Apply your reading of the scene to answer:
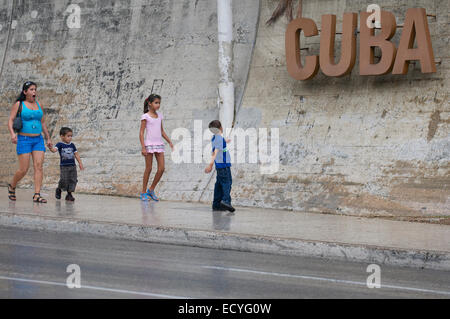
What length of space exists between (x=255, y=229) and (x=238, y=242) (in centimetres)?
76

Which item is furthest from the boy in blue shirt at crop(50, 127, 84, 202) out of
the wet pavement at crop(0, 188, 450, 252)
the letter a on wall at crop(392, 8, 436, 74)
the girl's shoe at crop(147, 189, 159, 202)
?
the letter a on wall at crop(392, 8, 436, 74)

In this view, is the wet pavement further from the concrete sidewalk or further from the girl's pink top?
the girl's pink top

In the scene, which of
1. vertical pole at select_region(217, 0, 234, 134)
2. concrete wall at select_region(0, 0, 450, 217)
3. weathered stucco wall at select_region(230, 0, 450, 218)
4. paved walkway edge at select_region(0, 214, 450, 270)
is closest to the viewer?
paved walkway edge at select_region(0, 214, 450, 270)

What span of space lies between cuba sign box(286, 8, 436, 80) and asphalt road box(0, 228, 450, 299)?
17.5 ft

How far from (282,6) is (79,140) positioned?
5.02 metres

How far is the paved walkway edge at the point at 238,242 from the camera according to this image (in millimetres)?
9641

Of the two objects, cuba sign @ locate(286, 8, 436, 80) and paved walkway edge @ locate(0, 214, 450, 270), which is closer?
paved walkway edge @ locate(0, 214, 450, 270)

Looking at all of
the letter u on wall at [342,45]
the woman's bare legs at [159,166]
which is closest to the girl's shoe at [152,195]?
the woman's bare legs at [159,166]

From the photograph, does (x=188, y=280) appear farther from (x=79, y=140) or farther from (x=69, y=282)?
(x=79, y=140)

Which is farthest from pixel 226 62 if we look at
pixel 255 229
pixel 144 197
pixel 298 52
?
pixel 255 229

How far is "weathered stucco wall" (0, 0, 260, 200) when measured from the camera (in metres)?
16.9

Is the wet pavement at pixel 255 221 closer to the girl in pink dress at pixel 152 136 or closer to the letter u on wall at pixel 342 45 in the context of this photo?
the girl in pink dress at pixel 152 136

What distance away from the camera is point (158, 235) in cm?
1107
